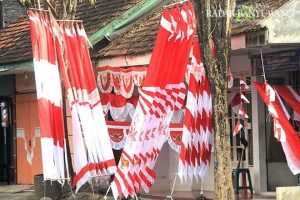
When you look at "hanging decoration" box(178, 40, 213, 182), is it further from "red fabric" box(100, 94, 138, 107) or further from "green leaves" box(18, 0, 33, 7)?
"green leaves" box(18, 0, 33, 7)

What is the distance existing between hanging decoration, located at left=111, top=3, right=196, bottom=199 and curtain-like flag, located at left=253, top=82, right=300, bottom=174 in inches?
62.8

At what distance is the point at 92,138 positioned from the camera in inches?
476

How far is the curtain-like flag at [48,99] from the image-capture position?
1133cm

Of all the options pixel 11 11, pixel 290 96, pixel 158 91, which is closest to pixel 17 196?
pixel 158 91

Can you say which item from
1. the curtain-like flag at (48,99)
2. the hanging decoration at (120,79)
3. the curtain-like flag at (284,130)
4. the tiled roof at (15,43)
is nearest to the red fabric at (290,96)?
the curtain-like flag at (284,130)

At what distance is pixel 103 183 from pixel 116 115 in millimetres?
1903

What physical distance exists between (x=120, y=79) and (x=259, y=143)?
3407 mm

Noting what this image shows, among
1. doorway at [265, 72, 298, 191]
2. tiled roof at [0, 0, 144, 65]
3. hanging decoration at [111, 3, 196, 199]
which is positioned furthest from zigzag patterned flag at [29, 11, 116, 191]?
tiled roof at [0, 0, 144, 65]

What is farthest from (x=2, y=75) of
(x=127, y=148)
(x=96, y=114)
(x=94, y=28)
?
(x=127, y=148)

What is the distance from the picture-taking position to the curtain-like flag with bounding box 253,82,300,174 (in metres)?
11.1

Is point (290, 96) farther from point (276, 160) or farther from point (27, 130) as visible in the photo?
point (27, 130)

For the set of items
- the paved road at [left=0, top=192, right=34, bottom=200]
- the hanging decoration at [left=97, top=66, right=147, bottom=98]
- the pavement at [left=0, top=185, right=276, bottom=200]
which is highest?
the hanging decoration at [left=97, top=66, right=147, bottom=98]

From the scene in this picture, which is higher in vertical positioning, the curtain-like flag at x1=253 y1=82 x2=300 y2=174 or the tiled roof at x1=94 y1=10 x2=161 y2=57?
the tiled roof at x1=94 y1=10 x2=161 y2=57

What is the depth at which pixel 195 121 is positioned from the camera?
36.0 ft
